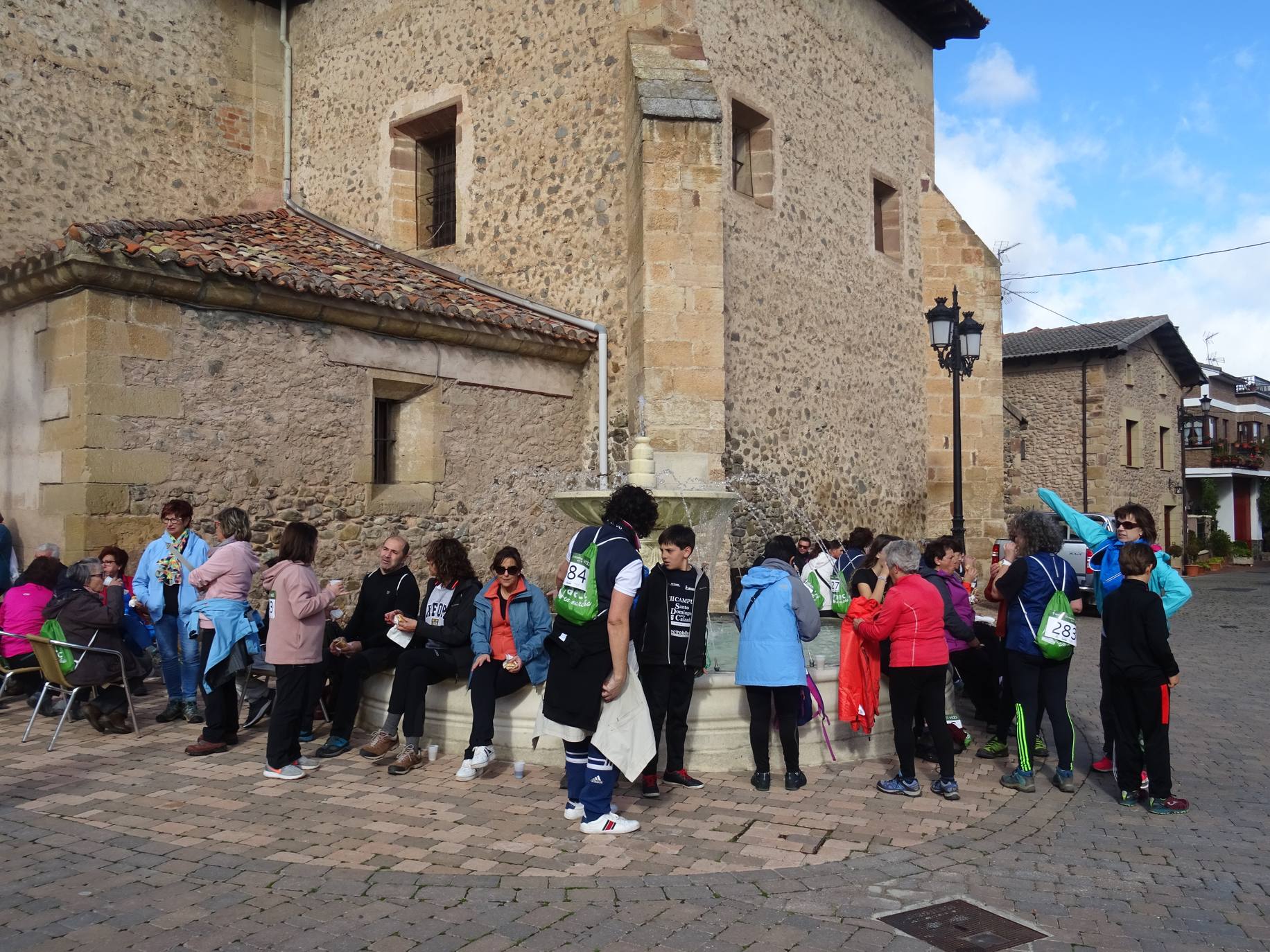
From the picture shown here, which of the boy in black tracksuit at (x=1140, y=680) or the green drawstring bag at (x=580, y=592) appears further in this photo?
the boy in black tracksuit at (x=1140, y=680)

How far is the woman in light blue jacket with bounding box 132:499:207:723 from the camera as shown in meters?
6.93

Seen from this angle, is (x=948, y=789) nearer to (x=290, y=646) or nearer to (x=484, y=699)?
(x=484, y=699)

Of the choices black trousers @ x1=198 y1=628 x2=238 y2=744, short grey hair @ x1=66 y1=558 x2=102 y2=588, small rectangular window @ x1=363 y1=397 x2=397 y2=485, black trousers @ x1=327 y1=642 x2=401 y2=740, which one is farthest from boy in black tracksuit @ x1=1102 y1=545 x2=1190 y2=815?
small rectangular window @ x1=363 y1=397 x2=397 y2=485

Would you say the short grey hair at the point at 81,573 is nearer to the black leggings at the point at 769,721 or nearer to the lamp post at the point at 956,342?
the black leggings at the point at 769,721

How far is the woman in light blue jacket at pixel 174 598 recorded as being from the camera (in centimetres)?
693

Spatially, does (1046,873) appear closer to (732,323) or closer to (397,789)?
(397,789)

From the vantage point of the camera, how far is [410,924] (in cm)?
354

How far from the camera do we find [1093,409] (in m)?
25.3

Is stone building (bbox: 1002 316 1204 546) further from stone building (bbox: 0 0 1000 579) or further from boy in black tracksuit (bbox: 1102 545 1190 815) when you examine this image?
boy in black tracksuit (bbox: 1102 545 1190 815)

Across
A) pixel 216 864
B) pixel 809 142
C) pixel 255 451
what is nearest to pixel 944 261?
pixel 809 142

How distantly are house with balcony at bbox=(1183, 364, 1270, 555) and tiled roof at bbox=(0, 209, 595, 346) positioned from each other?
26.5 metres

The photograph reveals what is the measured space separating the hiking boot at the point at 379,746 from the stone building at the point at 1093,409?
67.0 feet

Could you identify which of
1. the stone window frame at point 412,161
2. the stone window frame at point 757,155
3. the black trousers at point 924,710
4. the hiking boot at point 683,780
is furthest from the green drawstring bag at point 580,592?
the stone window frame at point 412,161

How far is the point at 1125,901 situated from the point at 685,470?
7.15 meters
